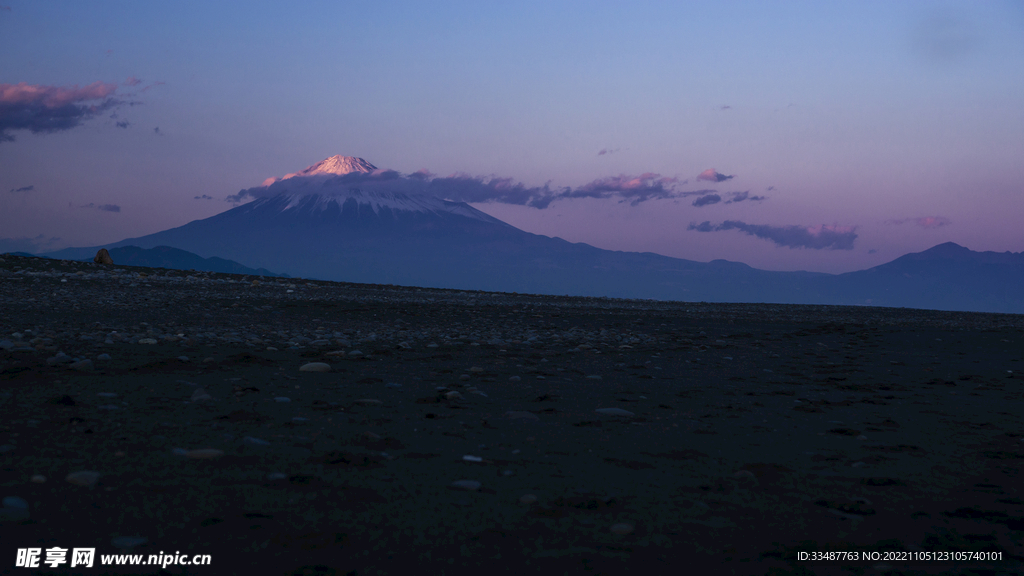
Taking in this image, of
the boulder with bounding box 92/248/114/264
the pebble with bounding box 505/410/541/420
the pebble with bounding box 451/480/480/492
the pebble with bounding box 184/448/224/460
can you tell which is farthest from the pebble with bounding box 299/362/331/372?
the boulder with bounding box 92/248/114/264

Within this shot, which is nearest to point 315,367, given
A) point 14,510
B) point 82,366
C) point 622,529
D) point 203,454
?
point 82,366

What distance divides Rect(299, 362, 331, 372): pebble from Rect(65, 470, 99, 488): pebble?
11.3ft

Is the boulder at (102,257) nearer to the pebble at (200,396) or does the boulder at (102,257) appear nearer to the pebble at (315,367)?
the pebble at (315,367)

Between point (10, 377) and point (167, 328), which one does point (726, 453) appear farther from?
point (167, 328)

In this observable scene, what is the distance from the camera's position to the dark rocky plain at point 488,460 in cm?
234

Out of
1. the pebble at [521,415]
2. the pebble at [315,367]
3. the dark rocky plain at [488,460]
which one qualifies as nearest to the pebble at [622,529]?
the dark rocky plain at [488,460]

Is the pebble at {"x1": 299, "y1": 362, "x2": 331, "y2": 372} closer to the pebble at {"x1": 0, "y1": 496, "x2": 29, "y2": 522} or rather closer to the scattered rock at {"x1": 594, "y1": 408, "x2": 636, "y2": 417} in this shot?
the scattered rock at {"x1": 594, "y1": 408, "x2": 636, "y2": 417}

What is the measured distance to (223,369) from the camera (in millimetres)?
6094

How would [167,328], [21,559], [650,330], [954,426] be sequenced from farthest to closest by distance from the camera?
[650,330] → [167,328] → [954,426] → [21,559]

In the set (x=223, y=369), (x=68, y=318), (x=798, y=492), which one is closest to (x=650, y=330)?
(x=223, y=369)

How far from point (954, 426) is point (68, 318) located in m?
11.6

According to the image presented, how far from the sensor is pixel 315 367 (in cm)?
629

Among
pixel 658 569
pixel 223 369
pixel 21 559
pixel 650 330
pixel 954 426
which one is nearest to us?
pixel 21 559

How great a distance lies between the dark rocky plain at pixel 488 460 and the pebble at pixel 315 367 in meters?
0.14
